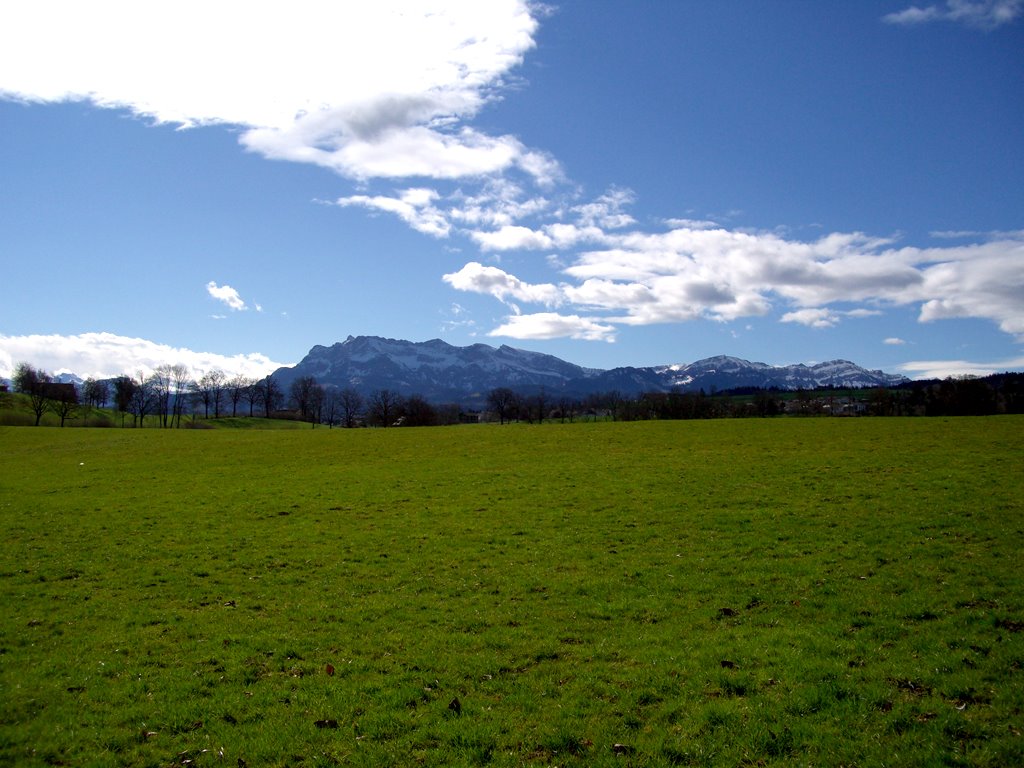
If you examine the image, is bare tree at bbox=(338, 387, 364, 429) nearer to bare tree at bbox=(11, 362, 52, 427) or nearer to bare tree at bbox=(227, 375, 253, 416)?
bare tree at bbox=(227, 375, 253, 416)

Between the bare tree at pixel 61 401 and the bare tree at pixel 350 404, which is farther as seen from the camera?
the bare tree at pixel 350 404

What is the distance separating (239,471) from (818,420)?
59226mm

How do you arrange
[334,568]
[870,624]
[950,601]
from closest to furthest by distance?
[870,624]
[950,601]
[334,568]

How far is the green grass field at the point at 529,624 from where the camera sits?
30.3 feet

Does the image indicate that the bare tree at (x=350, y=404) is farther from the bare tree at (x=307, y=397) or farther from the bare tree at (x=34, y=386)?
the bare tree at (x=34, y=386)

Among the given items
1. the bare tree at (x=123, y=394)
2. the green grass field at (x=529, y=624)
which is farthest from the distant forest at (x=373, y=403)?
the green grass field at (x=529, y=624)

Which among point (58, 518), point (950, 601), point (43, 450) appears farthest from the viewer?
point (43, 450)

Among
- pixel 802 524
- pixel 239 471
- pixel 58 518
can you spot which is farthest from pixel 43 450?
pixel 802 524

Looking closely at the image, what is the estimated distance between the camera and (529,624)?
14352 millimetres

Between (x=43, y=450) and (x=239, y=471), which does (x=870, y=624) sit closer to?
(x=239, y=471)

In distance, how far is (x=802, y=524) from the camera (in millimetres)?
22734

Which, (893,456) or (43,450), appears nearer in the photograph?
(893,456)

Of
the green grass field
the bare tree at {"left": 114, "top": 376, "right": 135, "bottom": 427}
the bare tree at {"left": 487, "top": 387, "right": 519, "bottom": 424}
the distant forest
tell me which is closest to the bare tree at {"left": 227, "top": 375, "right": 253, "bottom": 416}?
the distant forest

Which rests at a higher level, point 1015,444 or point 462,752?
point 1015,444
